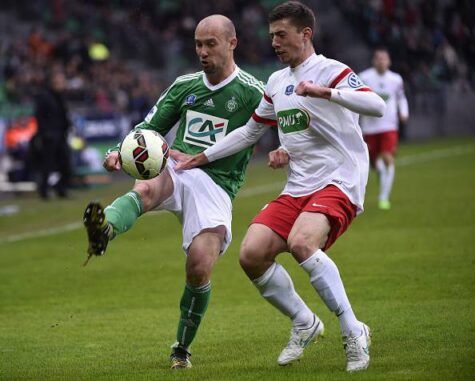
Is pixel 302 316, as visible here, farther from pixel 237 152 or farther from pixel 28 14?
pixel 28 14

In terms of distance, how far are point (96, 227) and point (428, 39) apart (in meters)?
32.2

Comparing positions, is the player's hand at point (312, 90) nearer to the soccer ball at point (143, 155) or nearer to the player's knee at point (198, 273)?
the soccer ball at point (143, 155)

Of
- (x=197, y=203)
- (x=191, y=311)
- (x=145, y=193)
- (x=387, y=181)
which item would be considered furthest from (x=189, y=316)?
(x=387, y=181)

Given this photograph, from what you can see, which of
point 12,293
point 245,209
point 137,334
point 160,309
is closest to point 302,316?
point 137,334

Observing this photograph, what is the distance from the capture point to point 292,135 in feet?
24.6

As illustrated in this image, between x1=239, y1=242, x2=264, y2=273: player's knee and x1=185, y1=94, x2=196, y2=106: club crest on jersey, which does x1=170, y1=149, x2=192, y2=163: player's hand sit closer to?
x1=185, y1=94, x2=196, y2=106: club crest on jersey

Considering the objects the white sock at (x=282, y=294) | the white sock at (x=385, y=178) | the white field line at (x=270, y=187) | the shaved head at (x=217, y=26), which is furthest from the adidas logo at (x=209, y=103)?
the white sock at (x=385, y=178)

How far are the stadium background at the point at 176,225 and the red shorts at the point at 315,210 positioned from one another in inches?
37.2

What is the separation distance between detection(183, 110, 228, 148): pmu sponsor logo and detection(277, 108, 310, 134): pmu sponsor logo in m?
0.64

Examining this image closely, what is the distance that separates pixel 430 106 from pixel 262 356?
29206mm

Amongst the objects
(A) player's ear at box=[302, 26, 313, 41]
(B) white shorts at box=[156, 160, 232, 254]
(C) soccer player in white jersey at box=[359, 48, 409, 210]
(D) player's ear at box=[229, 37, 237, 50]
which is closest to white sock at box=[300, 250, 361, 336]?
(B) white shorts at box=[156, 160, 232, 254]

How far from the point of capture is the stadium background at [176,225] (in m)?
8.27

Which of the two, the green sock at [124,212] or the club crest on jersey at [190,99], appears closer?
the green sock at [124,212]

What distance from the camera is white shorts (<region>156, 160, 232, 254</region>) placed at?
780 centimetres
